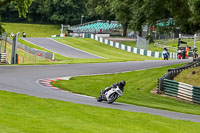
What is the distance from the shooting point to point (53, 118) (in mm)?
11289

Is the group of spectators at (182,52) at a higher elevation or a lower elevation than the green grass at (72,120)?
lower

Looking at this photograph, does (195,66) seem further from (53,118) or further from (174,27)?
(53,118)

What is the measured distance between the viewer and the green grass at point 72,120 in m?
9.86

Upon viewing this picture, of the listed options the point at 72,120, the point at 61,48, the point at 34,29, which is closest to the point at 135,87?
the point at 72,120

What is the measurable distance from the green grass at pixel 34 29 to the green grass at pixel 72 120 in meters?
82.7

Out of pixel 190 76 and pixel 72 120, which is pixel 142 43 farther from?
pixel 72 120

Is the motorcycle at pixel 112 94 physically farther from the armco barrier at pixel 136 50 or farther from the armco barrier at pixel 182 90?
the armco barrier at pixel 136 50

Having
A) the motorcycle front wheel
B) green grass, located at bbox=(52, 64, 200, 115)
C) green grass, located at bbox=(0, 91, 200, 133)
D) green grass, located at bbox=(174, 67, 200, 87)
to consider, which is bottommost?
green grass, located at bbox=(52, 64, 200, 115)

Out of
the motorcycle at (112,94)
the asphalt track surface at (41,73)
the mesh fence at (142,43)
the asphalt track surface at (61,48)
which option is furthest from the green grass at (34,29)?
the motorcycle at (112,94)

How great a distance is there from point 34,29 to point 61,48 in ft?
135

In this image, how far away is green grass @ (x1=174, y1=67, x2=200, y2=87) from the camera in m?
24.9

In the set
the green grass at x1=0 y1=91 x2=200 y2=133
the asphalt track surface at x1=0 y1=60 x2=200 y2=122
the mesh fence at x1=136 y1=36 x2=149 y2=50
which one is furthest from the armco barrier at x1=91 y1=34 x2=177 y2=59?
the green grass at x1=0 y1=91 x2=200 y2=133

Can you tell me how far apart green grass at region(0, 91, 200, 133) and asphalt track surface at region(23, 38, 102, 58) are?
3782cm

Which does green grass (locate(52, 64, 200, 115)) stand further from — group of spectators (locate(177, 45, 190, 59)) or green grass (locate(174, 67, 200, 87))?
group of spectators (locate(177, 45, 190, 59))
